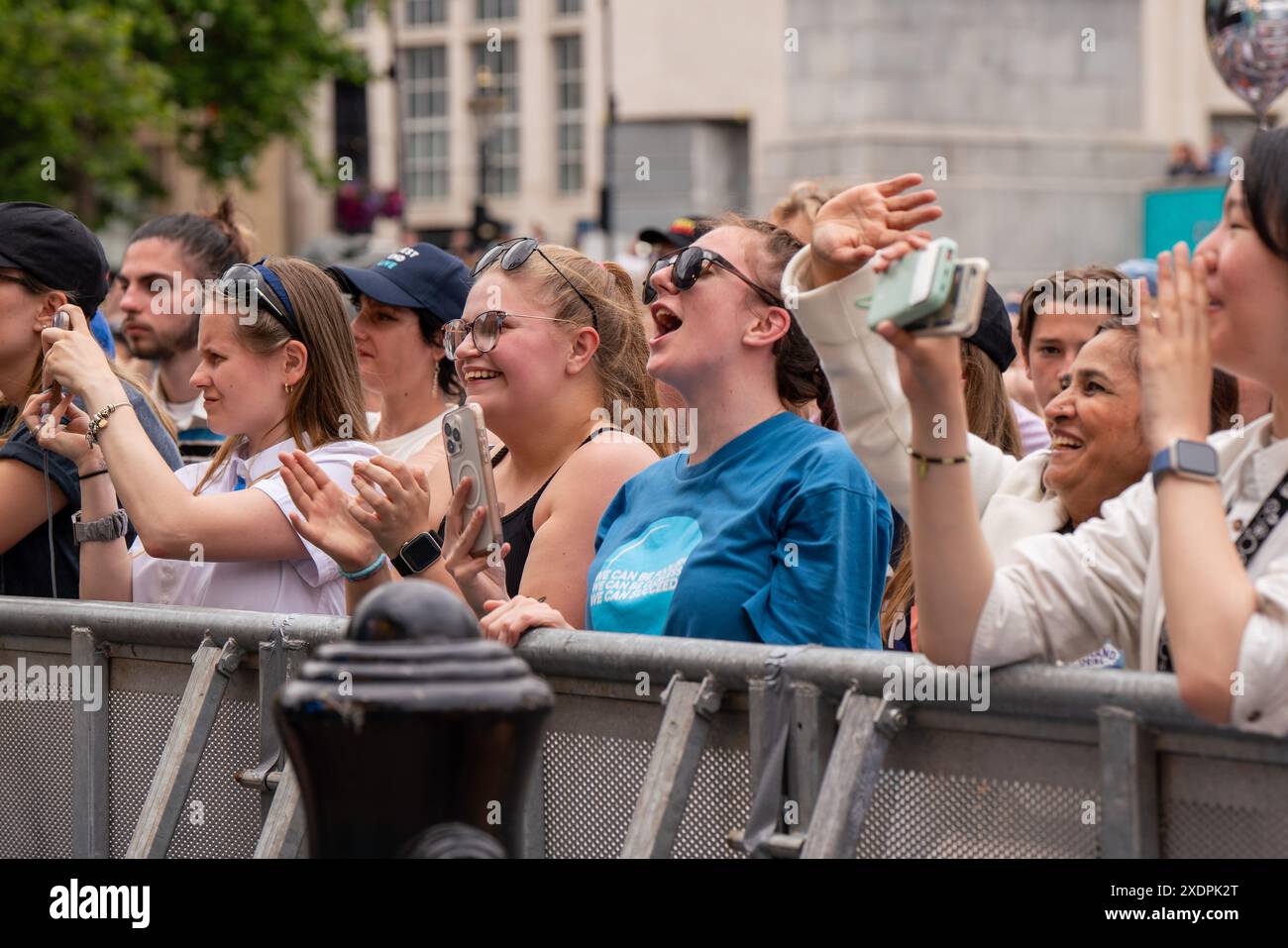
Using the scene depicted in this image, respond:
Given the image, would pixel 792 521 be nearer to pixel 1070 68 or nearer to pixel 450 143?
pixel 1070 68

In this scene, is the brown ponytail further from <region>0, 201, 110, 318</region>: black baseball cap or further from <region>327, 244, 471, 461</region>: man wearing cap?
<region>0, 201, 110, 318</region>: black baseball cap

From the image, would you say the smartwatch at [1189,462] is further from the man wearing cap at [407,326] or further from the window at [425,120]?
the window at [425,120]

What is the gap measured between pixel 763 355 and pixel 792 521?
19.9 inches

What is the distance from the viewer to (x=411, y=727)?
257 centimetres

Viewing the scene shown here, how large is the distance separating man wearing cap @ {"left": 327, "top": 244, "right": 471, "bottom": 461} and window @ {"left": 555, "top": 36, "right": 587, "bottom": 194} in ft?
137

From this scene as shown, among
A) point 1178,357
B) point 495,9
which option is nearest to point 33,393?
point 1178,357

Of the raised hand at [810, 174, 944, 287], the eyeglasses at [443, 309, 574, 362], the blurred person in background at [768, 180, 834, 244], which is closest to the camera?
the raised hand at [810, 174, 944, 287]

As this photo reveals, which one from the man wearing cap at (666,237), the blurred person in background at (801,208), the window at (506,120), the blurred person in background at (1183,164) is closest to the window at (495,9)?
the window at (506,120)

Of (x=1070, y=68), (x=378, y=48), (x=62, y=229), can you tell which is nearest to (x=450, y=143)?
(x=378, y=48)

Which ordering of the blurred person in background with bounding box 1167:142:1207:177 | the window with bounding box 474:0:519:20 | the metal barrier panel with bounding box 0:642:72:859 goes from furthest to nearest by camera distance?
the window with bounding box 474:0:519:20 → the blurred person in background with bounding box 1167:142:1207:177 → the metal barrier panel with bounding box 0:642:72:859

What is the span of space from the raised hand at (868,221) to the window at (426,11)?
150 feet

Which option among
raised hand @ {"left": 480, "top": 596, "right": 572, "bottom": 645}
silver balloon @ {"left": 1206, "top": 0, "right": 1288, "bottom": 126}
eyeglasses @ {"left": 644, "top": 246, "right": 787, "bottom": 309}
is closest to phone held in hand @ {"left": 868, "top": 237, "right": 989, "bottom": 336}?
raised hand @ {"left": 480, "top": 596, "right": 572, "bottom": 645}

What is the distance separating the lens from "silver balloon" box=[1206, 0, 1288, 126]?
30.7 ft

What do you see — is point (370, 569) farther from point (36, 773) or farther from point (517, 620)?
point (36, 773)
